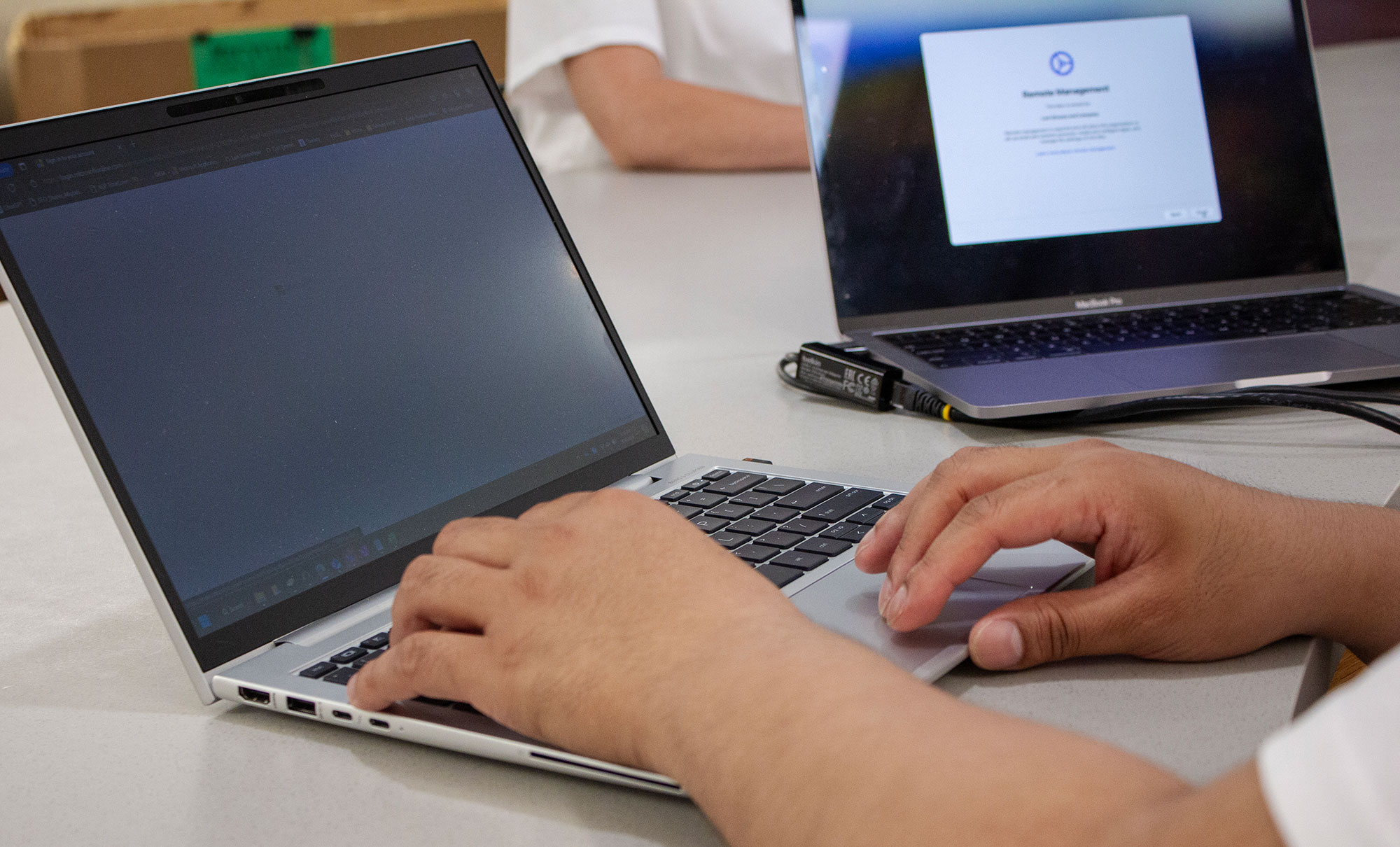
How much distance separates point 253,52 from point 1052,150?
8.30ft

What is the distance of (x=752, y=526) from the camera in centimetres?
61

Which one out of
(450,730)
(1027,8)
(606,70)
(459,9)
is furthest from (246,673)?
(459,9)

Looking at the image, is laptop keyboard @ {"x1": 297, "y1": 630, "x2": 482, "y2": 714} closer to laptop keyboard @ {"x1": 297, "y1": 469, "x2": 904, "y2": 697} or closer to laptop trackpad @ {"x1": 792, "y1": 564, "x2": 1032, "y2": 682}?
laptop keyboard @ {"x1": 297, "y1": 469, "x2": 904, "y2": 697}

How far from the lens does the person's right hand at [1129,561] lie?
1.60 feet

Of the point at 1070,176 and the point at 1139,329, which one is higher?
the point at 1070,176

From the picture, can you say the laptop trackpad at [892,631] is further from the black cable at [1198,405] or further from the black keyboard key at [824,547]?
the black cable at [1198,405]

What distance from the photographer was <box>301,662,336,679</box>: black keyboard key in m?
0.50

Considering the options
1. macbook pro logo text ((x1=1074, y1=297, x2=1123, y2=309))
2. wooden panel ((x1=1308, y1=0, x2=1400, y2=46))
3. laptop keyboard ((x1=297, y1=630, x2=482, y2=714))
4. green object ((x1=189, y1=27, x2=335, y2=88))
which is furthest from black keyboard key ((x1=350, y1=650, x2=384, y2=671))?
wooden panel ((x1=1308, y1=0, x2=1400, y2=46))

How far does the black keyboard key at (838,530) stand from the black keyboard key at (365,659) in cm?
22

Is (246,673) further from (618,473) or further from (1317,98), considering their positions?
(1317,98)

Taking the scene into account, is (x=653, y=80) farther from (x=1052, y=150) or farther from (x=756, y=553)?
(x=756, y=553)

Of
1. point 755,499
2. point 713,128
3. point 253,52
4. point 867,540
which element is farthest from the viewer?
point 253,52

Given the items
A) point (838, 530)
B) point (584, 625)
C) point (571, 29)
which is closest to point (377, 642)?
point (584, 625)

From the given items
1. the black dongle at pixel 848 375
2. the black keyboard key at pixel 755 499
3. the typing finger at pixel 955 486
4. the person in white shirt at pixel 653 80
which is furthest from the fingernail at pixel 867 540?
the person in white shirt at pixel 653 80
